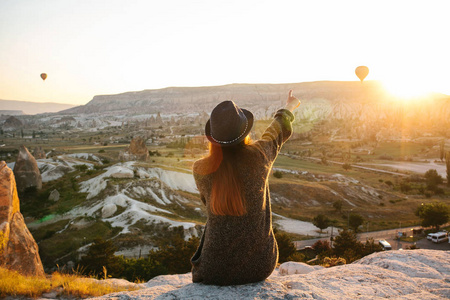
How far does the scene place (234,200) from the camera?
2.16 meters

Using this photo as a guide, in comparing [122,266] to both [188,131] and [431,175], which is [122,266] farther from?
[188,131]

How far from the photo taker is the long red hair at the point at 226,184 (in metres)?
2.14

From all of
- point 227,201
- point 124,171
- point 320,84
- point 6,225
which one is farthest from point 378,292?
point 320,84

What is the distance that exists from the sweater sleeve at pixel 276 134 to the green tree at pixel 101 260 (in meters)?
11.3

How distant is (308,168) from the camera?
52188mm

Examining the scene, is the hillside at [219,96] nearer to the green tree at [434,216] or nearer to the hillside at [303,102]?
the hillside at [303,102]

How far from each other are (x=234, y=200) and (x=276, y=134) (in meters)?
0.76

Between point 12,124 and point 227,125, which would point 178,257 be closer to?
point 227,125

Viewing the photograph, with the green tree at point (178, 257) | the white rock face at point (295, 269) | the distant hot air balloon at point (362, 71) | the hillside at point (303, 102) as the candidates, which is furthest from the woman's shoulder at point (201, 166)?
the hillside at point (303, 102)

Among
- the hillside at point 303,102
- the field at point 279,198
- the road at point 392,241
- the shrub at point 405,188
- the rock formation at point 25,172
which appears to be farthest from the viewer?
the hillside at point 303,102

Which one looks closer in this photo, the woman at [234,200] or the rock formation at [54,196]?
the woman at [234,200]

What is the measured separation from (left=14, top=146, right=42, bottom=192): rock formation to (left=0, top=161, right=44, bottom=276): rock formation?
2088 centimetres

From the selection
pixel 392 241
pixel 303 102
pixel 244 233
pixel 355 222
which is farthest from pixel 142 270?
Result: pixel 303 102

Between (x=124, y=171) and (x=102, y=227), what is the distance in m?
10.5
